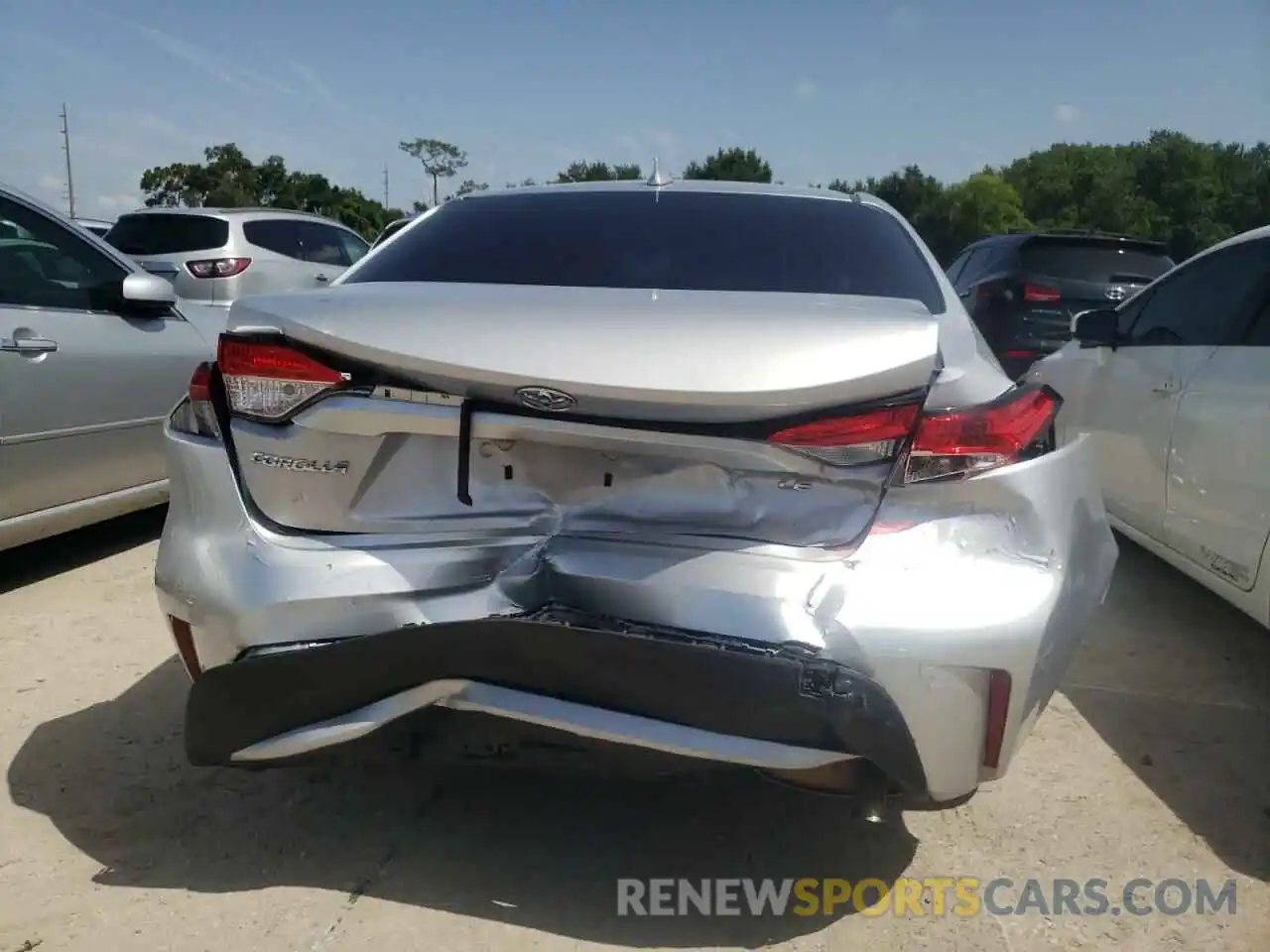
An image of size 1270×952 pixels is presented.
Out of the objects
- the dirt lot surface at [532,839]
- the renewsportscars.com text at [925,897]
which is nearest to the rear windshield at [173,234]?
the dirt lot surface at [532,839]

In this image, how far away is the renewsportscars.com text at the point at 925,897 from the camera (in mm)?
2340

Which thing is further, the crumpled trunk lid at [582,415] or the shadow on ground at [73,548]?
the shadow on ground at [73,548]

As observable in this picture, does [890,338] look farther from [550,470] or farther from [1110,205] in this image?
[1110,205]

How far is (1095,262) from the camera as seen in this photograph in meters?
8.45

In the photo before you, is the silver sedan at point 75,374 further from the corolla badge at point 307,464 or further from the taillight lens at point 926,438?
the taillight lens at point 926,438

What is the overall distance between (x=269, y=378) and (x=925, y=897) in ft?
5.95

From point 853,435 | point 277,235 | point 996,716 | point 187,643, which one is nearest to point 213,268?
point 277,235

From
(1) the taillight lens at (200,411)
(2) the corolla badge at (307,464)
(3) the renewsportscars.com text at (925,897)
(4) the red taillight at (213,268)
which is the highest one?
(1) the taillight lens at (200,411)

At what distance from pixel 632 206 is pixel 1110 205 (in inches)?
2166

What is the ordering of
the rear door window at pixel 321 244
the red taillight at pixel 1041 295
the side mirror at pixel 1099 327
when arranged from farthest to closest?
the rear door window at pixel 321 244 → the red taillight at pixel 1041 295 → the side mirror at pixel 1099 327

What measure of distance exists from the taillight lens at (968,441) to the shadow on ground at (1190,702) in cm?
133

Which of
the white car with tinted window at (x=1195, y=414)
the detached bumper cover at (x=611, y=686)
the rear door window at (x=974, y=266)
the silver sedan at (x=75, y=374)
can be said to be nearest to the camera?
the detached bumper cover at (x=611, y=686)

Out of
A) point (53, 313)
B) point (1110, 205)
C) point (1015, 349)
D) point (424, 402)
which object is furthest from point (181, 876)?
point (1110, 205)

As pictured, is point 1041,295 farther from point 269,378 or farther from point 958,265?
point 269,378
